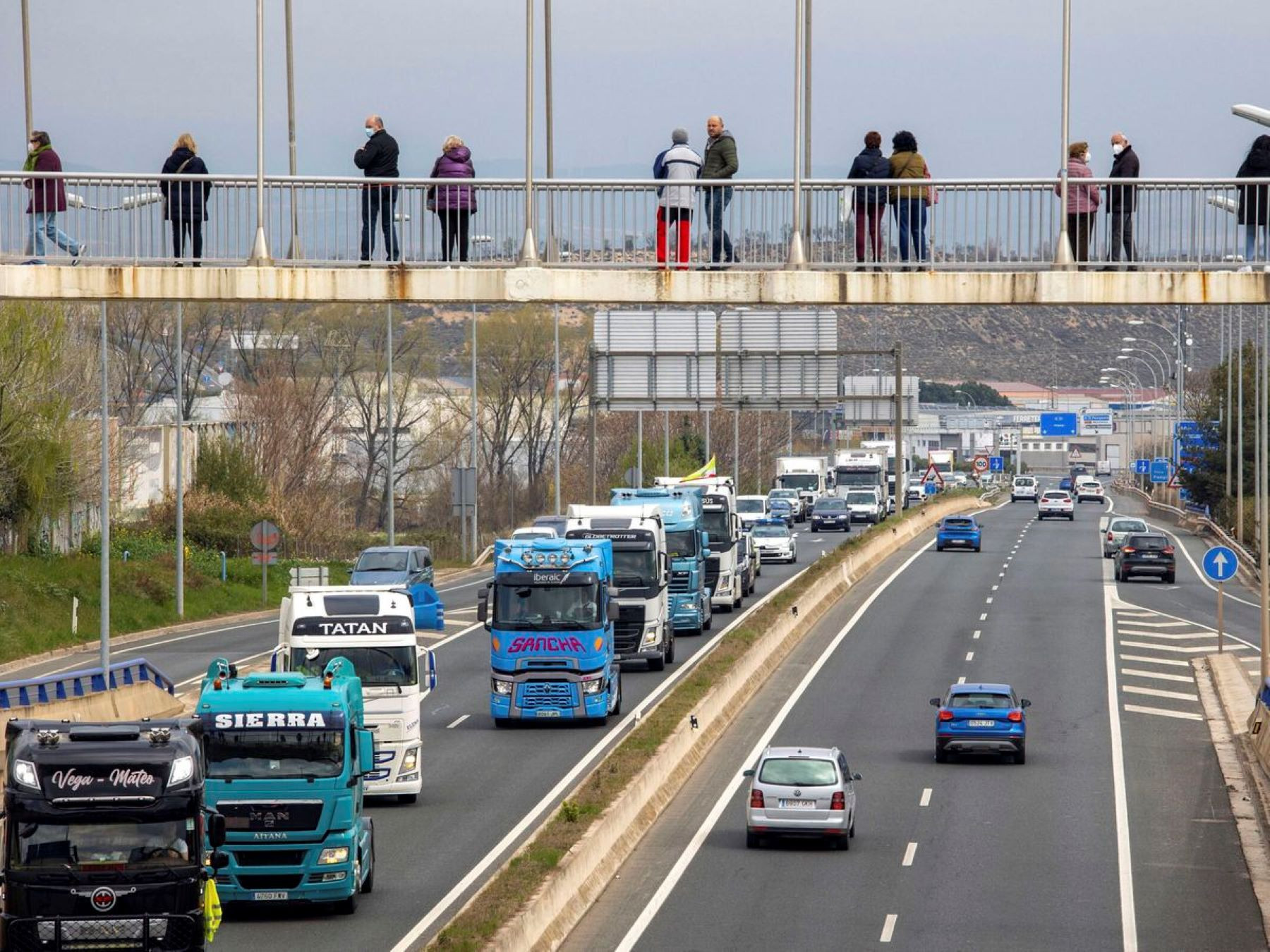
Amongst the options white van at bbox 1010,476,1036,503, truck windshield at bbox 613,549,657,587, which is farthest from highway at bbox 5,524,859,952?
white van at bbox 1010,476,1036,503

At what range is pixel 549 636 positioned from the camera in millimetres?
35750

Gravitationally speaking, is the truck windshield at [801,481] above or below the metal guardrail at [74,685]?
above

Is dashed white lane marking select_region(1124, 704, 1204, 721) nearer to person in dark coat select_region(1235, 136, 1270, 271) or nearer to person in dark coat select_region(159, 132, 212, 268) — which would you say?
person in dark coat select_region(1235, 136, 1270, 271)

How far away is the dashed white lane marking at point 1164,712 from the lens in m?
40.1

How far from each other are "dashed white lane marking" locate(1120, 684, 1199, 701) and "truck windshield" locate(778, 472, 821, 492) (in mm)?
62385

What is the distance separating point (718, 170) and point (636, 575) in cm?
1872

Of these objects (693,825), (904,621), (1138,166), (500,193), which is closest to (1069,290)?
(1138,166)

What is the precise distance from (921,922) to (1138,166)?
32.3ft

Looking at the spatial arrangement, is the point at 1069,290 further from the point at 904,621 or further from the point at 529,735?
the point at 904,621

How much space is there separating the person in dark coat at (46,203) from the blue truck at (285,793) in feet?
21.9

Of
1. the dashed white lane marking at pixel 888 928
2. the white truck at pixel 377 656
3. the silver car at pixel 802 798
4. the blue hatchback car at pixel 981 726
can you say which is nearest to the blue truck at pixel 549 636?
the white truck at pixel 377 656

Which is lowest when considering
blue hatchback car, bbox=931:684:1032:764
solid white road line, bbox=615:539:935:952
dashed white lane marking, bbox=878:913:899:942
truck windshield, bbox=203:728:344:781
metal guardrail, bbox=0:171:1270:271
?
solid white road line, bbox=615:539:935:952

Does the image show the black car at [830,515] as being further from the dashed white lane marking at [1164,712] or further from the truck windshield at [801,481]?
the dashed white lane marking at [1164,712]

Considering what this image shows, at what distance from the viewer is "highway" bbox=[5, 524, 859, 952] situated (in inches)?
824
